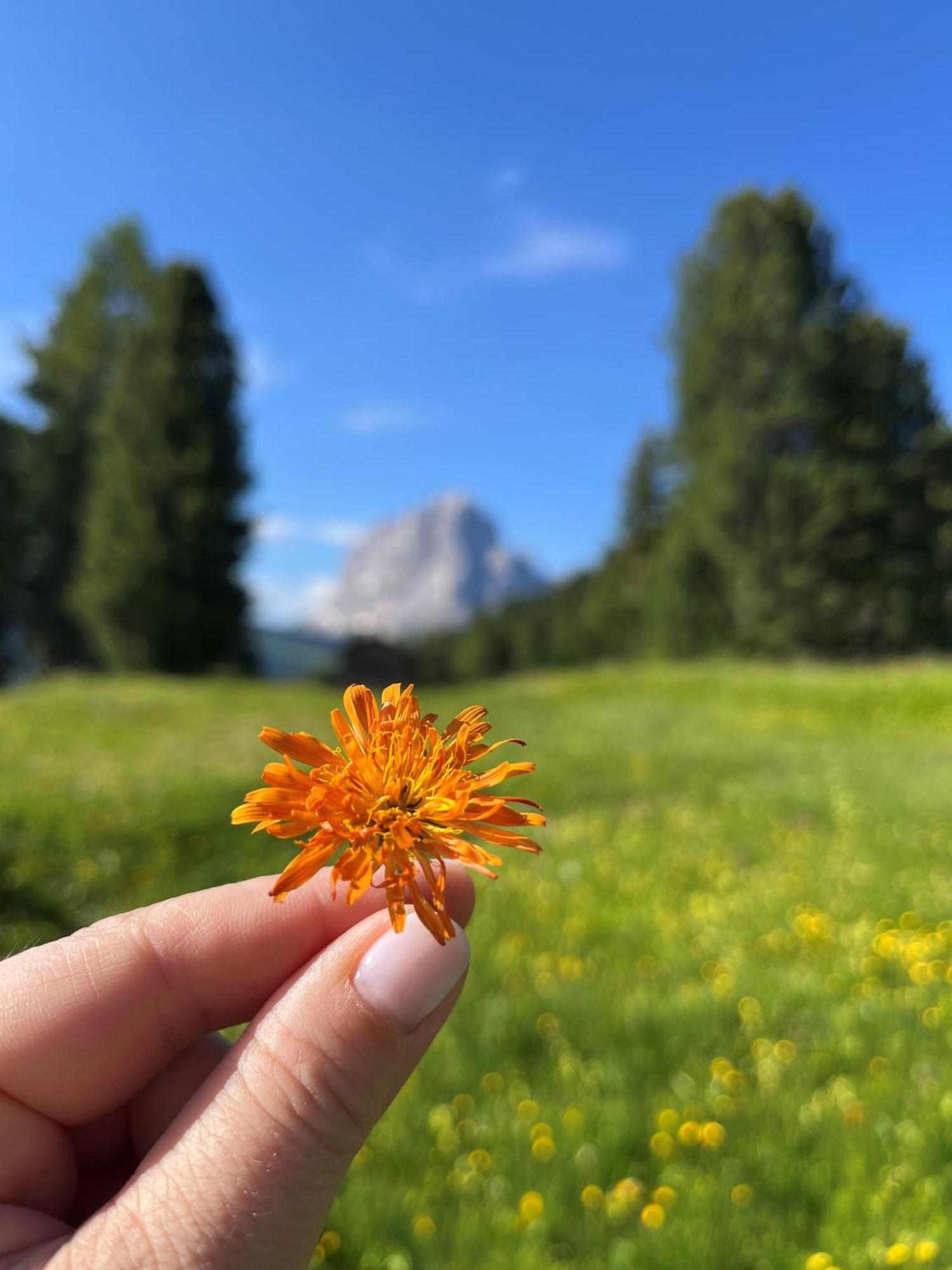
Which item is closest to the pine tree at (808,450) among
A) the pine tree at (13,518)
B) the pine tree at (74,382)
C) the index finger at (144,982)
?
the pine tree at (74,382)

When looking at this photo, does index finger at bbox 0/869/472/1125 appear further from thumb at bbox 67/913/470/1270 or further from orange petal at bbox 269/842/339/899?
orange petal at bbox 269/842/339/899

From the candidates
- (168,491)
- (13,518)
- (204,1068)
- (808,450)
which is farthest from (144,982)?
(13,518)

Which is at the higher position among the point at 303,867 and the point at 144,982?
the point at 303,867

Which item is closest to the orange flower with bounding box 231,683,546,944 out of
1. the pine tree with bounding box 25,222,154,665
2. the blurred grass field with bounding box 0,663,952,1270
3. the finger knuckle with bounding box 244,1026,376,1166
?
the finger knuckle with bounding box 244,1026,376,1166

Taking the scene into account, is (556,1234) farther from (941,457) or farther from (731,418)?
(941,457)

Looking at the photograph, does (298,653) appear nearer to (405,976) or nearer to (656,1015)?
(656,1015)

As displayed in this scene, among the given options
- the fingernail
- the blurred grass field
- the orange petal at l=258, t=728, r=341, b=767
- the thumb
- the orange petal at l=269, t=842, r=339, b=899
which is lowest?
the blurred grass field

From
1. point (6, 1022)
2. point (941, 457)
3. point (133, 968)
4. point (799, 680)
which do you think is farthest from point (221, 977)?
point (941, 457)
